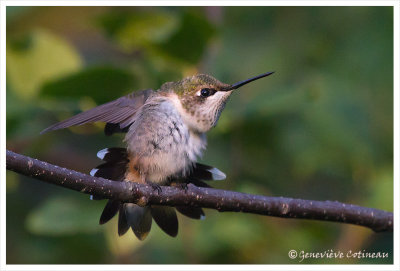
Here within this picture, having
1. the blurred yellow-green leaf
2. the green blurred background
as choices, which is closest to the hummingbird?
the green blurred background

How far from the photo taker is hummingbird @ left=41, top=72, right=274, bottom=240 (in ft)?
8.85

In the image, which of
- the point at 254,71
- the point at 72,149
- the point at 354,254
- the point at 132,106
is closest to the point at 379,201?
the point at 354,254

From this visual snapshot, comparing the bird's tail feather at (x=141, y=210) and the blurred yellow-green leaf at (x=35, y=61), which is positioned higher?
the blurred yellow-green leaf at (x=35, y=61)

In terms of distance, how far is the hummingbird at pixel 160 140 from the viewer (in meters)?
2.70

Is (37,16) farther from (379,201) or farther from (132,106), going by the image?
(379,201)

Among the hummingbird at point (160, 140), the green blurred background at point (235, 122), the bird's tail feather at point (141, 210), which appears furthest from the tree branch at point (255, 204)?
the green blurred background at point (235, 122)

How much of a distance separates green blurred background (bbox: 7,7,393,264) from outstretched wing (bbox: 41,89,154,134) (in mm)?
262

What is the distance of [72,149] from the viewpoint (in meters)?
3.74

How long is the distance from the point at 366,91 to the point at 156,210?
2061mm

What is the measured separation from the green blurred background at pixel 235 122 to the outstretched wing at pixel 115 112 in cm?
26

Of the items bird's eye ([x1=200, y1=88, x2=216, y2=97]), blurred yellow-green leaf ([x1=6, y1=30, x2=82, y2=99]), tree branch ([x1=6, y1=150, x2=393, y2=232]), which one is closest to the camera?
tree branch ([x1=6, y1=150, x2=393, y2=232])

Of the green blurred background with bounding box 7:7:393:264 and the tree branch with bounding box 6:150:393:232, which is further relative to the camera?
the green blurred background with bounding box 7:7:393:264

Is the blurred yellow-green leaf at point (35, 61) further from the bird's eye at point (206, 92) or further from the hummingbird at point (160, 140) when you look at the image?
the bird's eye at point (206, 92)

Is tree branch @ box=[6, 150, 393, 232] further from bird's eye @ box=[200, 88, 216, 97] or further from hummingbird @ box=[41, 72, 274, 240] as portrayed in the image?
bird's eye @ box=[200, 88, 216, 97]
